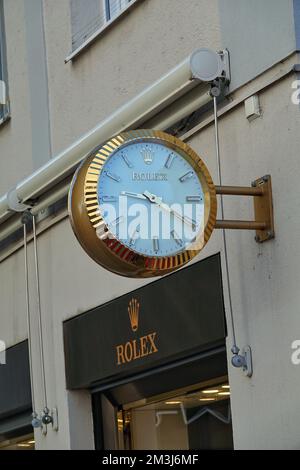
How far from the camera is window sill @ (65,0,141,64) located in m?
9.72

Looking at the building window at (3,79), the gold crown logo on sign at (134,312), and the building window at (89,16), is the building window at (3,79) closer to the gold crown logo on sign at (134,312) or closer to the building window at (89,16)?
the building window at (89,16)

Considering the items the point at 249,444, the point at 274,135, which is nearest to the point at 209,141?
the point at 274,135

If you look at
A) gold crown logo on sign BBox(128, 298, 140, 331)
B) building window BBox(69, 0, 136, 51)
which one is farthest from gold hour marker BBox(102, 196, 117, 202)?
building window BBox(69, 0, 136, 51)

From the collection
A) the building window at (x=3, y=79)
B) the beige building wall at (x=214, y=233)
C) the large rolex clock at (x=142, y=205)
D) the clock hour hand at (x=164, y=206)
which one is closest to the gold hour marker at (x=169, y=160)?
the large rolex clock at (x=142, y=205)

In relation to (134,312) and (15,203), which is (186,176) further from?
(15,203)

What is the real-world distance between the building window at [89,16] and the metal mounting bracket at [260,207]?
2877 mm

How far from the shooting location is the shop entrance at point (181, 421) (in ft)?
28.6

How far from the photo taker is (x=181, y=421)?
918 cm

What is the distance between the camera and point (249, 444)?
7.95 metres

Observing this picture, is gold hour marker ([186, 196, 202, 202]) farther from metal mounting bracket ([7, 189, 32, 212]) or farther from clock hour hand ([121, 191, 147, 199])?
metal mounting bracket ([7, 189, 32, 212])

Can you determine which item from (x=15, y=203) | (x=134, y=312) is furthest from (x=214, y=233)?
(x=15, y=203)

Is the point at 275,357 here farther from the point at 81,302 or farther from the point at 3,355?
the point at 3,355

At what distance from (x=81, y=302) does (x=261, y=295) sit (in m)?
2.61
